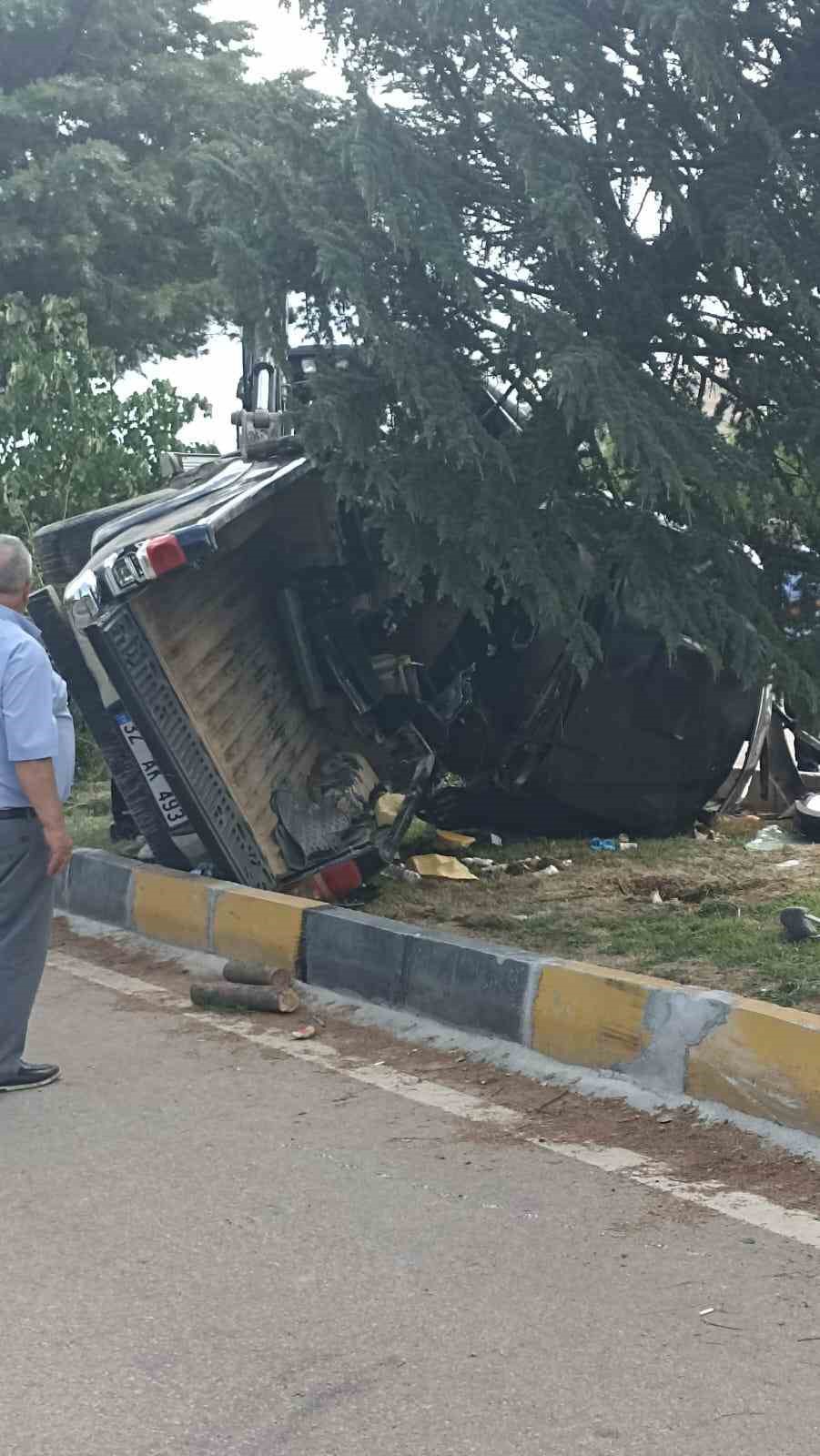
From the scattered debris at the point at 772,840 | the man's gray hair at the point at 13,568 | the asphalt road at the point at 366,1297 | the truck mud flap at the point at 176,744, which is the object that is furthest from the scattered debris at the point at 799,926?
the man's gray hair at the point at 13,568

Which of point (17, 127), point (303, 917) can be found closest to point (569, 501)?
point (303, 917)

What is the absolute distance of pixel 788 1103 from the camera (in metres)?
4.35

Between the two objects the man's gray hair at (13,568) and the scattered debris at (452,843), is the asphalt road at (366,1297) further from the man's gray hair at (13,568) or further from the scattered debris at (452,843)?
the scattered debris at (452,843)

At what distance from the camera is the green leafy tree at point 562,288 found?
5.32m

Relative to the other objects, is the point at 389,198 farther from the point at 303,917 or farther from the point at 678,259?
the point at 303,917

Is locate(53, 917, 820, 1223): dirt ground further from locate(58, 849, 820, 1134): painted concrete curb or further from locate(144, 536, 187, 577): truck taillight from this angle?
locate(144, 536, 187, 577): truck taillight

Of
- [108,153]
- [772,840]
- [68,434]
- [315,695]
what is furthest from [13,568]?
[108,153]

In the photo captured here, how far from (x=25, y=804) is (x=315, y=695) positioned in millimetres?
3119

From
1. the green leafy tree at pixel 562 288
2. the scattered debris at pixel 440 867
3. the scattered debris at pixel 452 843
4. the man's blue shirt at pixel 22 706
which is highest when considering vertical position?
the green leafy tree at pixel 562 288

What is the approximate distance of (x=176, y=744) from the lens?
716cm

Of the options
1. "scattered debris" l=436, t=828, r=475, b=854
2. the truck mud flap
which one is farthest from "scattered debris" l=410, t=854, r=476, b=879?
the truck mud flap

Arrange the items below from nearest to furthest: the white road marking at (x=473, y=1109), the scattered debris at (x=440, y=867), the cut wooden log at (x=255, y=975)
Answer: the white road marking at (x=473, y=1109) → the cut wooden log at (x=255, y=975) → the scattered debris at (x=440, y=867)

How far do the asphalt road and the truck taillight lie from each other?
2503mm

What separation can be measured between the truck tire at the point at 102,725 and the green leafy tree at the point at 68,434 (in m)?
5.36
